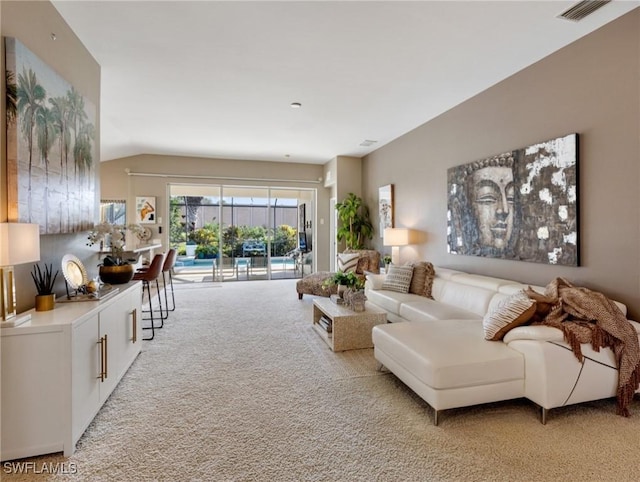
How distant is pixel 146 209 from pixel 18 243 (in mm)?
5737

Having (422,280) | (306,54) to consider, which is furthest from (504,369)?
(306,54)

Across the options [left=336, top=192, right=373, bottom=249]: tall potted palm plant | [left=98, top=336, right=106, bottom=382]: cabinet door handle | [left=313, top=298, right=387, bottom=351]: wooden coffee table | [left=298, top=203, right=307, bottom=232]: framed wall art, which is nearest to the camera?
[left=98, top=336, right=106, bottom=382]: cabinet door handle

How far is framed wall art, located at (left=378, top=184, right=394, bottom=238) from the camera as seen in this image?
593 centimetres

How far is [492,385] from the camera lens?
2.08 meters

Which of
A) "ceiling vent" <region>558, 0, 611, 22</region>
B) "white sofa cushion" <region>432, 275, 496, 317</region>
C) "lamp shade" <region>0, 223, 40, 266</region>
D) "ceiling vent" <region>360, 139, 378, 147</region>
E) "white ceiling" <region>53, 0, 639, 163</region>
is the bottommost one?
"white sofa cushion" <region>432, 275, 496, 317</region>

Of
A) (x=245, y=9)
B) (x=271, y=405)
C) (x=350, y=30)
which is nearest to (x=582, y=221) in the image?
(x=350, y=30)

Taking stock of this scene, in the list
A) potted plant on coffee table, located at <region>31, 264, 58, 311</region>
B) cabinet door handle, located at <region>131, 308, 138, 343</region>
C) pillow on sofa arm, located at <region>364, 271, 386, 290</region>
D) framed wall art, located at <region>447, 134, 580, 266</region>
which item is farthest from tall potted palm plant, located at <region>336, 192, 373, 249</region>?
potted plant on coffee table, located at <region>31, 264, 58, 311</region>

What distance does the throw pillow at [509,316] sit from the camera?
88.4 inches

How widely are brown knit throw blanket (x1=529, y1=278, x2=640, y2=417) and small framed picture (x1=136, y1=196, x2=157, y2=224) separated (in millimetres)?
6973

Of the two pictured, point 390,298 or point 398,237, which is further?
point 398,237

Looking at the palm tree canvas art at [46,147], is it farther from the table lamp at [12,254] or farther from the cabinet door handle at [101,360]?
the cabinet door handle at [101,360]

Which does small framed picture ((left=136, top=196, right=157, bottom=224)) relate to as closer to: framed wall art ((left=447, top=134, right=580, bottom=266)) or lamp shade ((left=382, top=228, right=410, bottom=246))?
lamp shade ((left=382, top=228, right=410, bottom=246))

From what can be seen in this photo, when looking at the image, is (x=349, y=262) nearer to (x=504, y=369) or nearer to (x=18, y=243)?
(x=504, y=369)

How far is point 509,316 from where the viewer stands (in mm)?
2271
